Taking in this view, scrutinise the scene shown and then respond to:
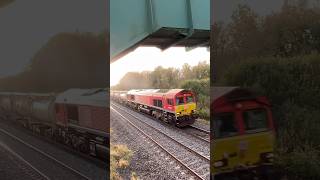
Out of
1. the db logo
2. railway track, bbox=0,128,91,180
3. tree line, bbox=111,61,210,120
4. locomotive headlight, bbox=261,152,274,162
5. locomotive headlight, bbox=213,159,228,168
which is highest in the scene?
tree line, bbox=111,61,210,120

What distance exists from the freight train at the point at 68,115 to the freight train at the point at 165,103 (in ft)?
0.87

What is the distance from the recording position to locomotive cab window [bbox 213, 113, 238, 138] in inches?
101

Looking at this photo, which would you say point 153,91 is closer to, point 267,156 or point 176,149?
point 176,149

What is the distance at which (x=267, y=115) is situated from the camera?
8.07 ft

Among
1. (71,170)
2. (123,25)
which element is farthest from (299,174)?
(71,170)

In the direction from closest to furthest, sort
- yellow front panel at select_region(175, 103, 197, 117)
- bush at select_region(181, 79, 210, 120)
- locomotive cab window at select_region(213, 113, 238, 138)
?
locomotive cab window at select_region(213, 113, 238, 138), bush at select_region(181, 79, 210, 120), yellow front panel at select_region(175, 103, 197, 117)

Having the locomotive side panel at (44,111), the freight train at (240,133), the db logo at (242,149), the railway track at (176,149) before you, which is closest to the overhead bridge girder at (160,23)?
the freight train at (240,133)

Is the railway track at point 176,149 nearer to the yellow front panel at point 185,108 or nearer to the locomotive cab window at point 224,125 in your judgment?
the yellow front panel at point 185,108

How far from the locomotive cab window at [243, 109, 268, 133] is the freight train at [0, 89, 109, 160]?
128 centimetres

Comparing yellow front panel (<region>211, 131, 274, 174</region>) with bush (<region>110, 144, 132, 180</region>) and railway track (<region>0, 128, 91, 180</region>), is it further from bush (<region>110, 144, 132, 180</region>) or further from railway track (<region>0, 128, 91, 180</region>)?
railway track (<region>0, 128, 91, 180</region>)

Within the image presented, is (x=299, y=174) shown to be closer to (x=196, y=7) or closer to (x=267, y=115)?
(x=267, y=115)

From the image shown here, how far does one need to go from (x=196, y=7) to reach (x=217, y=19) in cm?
52

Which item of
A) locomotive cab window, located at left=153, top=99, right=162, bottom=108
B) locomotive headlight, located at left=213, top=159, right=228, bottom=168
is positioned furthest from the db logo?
locomotive cab window, located at left=153, top=99, right=162, bottom=108

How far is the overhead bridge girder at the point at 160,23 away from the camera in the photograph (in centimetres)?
303
